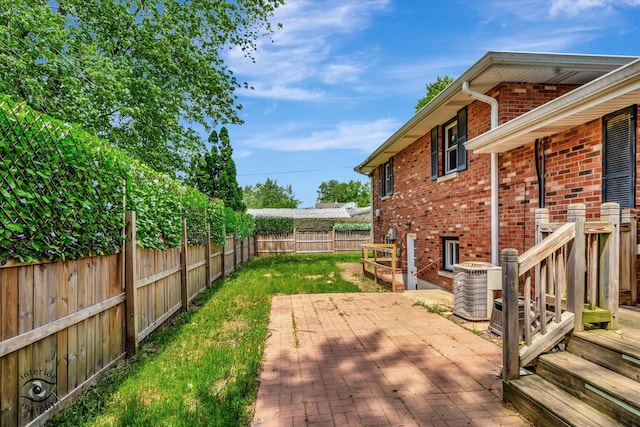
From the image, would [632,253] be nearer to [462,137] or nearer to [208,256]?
[462,137]

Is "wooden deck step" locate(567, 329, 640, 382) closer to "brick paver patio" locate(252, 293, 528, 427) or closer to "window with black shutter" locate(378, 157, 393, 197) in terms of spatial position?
"brick paver patio" locate(252, 293, 528, 427)

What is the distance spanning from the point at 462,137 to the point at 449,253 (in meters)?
2.93

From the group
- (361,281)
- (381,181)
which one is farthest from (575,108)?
(381,181)

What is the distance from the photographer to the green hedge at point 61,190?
236 centimetres

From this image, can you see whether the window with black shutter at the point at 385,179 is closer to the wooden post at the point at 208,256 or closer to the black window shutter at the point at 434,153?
the black window shutter at the point at 434,153

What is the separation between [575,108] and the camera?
3.91 meters

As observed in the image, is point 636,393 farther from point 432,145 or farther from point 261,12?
point 261,12

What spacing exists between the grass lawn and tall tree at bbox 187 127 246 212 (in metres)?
18.4

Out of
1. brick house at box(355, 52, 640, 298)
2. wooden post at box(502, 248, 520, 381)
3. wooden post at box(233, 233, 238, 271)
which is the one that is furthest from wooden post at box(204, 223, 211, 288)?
wooden post at box(502, 248, 520, 381)

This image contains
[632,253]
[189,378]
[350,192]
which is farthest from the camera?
[350,192]

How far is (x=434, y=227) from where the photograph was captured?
891 centimetres

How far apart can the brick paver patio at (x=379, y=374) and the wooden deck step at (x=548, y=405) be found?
12 centimetres

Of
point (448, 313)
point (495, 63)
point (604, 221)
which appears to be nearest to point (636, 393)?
point (604, 221)

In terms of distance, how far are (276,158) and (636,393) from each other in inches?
2217
